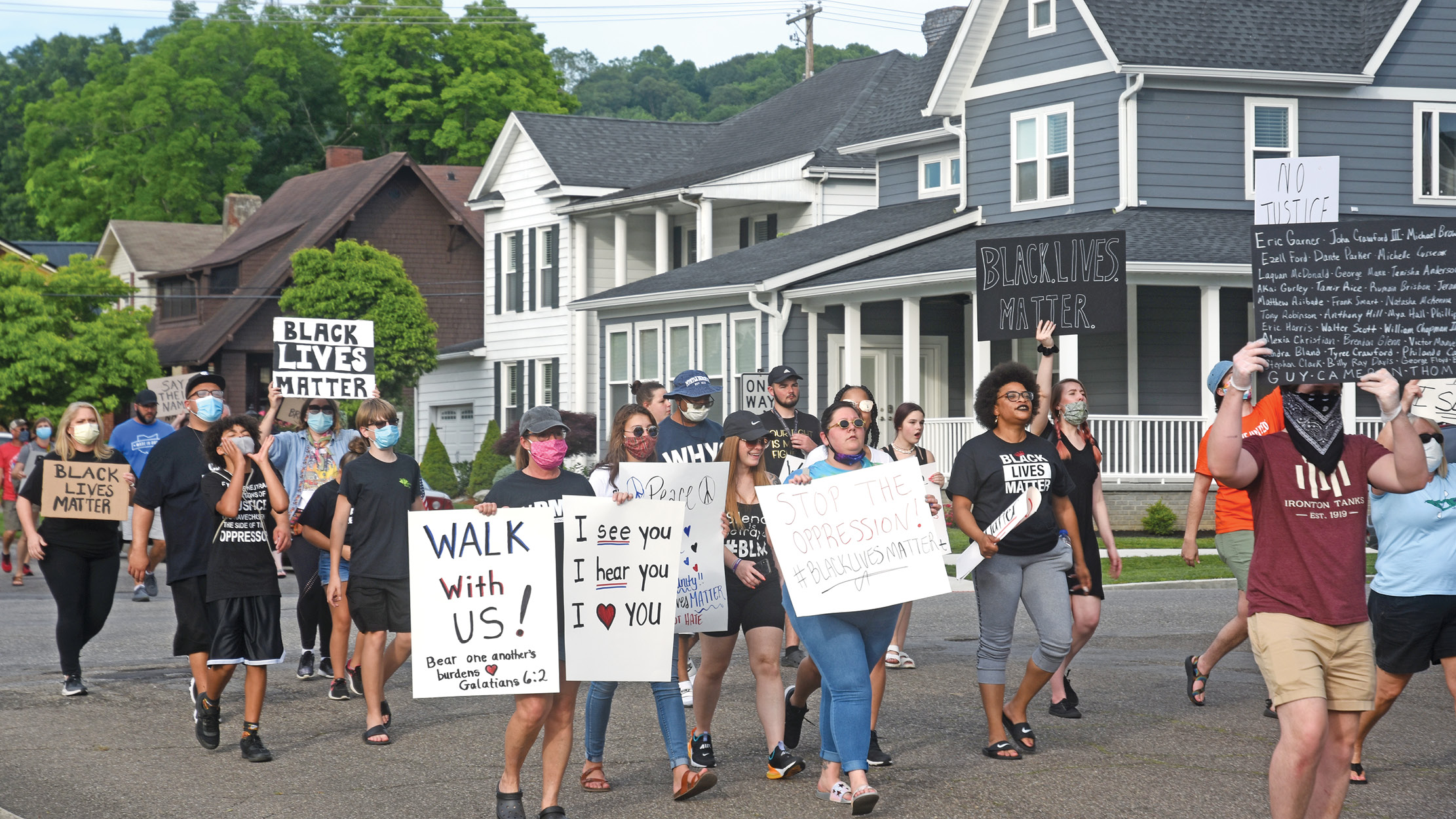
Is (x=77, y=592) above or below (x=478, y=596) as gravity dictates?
below

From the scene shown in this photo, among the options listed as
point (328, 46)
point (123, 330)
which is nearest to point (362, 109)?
point (328, 46)

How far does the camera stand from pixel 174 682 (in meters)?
10.8

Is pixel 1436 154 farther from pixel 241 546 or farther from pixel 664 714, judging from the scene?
pixel 241 546

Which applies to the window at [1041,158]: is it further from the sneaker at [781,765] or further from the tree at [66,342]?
the tree at [66,342]

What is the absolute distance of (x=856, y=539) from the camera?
7.07 meters

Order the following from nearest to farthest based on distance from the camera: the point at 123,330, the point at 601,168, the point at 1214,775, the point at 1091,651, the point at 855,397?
1. the point at 1214,775
2. the point at 855,397
3. the point at 1091,651
4. the point at 601,168
5. the point at 123,330

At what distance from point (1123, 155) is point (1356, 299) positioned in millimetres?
18293

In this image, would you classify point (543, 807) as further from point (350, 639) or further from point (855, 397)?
point (350, 639)

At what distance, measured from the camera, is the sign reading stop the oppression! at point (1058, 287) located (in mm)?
11117

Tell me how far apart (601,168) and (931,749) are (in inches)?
1145

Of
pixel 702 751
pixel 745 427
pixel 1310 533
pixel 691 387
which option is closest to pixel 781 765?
pixel 702 751

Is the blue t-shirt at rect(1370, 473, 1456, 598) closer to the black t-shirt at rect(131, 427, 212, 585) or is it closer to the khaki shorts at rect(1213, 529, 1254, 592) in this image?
the khaki shorts at rect(1213, 529, 1254, 592)

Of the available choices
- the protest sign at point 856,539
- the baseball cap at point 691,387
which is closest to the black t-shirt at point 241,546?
the baseball cap at point 691,387

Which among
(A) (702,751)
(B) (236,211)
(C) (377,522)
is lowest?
(A) (702,751)
